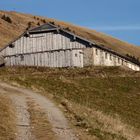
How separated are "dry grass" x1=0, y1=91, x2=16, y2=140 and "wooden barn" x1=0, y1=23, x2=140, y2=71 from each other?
1500 inches

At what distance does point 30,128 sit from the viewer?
19.7 meters

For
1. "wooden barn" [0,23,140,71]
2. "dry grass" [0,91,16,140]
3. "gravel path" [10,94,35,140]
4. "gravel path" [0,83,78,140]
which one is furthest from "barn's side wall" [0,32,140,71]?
"dry grass" [0,91,16,140]

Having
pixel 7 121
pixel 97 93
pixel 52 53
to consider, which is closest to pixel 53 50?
pixel 52 53

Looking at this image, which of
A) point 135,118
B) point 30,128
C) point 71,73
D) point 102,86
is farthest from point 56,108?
point 71,73

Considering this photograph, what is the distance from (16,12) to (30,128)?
123476mm

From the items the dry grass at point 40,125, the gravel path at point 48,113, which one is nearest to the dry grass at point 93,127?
the gravel path at point 48,113

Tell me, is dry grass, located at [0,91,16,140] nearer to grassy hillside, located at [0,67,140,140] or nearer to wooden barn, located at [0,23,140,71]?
grassy hillside, located at [0,67,140,140]

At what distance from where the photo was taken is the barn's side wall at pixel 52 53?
211 feet

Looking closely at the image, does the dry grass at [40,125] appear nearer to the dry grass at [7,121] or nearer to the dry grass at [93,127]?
the dry grass at [7,121]

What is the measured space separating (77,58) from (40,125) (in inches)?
1744

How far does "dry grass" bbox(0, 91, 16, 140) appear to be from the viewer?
17.9 meters

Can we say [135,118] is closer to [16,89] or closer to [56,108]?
[16,89]

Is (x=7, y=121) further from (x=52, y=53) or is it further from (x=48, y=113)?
(x=52, y=53)

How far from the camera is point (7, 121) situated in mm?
20406
